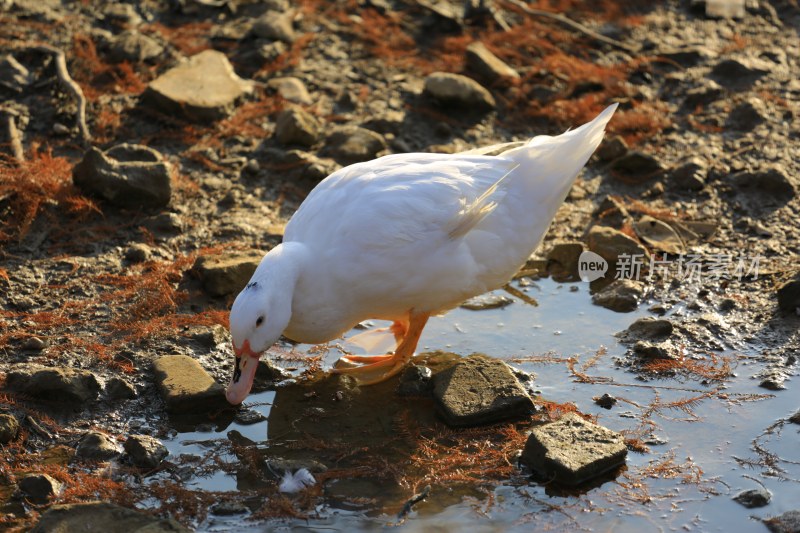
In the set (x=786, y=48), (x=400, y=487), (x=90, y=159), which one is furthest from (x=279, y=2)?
(x=400, y=487)

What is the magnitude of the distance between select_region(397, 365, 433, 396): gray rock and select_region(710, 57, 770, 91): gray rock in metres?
4.98

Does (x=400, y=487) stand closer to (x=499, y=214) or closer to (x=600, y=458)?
(x=600, y=458)

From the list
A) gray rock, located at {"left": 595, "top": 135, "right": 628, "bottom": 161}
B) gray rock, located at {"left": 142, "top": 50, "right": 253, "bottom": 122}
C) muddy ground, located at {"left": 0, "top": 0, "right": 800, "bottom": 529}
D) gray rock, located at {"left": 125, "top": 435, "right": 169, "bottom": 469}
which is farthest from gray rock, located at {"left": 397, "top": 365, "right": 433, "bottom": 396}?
gray rock, located at {"left": 142, "top": 50, "right": 253, "bottom": 122}

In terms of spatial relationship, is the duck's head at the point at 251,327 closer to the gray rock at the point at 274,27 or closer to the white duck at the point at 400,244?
the white duck at the point at 400,244

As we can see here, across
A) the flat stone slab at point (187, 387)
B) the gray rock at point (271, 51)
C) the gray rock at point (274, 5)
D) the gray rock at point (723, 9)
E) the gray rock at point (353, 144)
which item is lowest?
the flat stone slab at point (187, 387)

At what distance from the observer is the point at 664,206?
295 inches

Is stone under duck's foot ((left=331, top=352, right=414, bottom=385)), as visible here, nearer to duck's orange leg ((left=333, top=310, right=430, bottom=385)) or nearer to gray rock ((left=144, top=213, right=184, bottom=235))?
duck's orange leg ((left=333, top=310, right=430, bottom=385))

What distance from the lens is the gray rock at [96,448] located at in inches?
187

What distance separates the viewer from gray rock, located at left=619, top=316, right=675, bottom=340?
6.04 meters

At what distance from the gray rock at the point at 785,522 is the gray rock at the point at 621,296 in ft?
7.06

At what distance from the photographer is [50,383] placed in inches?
200

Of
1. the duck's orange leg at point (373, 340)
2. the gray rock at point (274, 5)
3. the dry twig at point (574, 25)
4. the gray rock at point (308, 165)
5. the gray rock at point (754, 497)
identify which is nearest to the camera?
the gray rock at point (754, 497)

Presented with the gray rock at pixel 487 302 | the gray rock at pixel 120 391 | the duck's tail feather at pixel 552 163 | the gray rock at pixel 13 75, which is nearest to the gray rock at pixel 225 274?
the gray rock at pixel 120 391

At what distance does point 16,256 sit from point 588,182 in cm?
434
